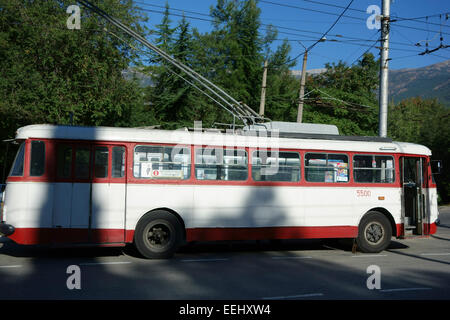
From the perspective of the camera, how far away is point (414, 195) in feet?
41.8

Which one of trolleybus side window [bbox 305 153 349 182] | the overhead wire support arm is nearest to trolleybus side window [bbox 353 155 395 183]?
trolleybus side window [bbox 305 153 349 182]

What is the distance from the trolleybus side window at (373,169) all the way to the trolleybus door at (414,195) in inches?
15.7

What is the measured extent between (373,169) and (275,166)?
2.96 metres

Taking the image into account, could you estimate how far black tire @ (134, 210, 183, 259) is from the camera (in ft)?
33.2

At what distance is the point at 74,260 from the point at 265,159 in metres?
5.14

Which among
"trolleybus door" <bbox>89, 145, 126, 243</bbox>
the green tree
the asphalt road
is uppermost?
the green tree

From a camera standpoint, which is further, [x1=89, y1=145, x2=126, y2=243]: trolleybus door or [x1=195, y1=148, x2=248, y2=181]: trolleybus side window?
[x1=195, y1=148, x2=248, y2=181]: trolleybus side window

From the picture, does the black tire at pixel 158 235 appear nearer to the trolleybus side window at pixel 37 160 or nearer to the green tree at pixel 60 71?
the trolleybus side window at pixel 37 160

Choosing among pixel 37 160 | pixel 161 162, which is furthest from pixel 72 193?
pixel 161 162

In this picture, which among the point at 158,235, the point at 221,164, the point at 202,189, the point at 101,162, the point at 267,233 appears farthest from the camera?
the point at 267,233

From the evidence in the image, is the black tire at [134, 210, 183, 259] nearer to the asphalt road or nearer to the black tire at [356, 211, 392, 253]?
the asphalt road

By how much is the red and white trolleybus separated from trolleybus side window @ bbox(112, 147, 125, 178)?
2cm

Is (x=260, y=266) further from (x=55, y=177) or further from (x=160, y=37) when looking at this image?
(x=160, y=37)

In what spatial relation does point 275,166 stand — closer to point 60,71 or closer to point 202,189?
point 202,189
